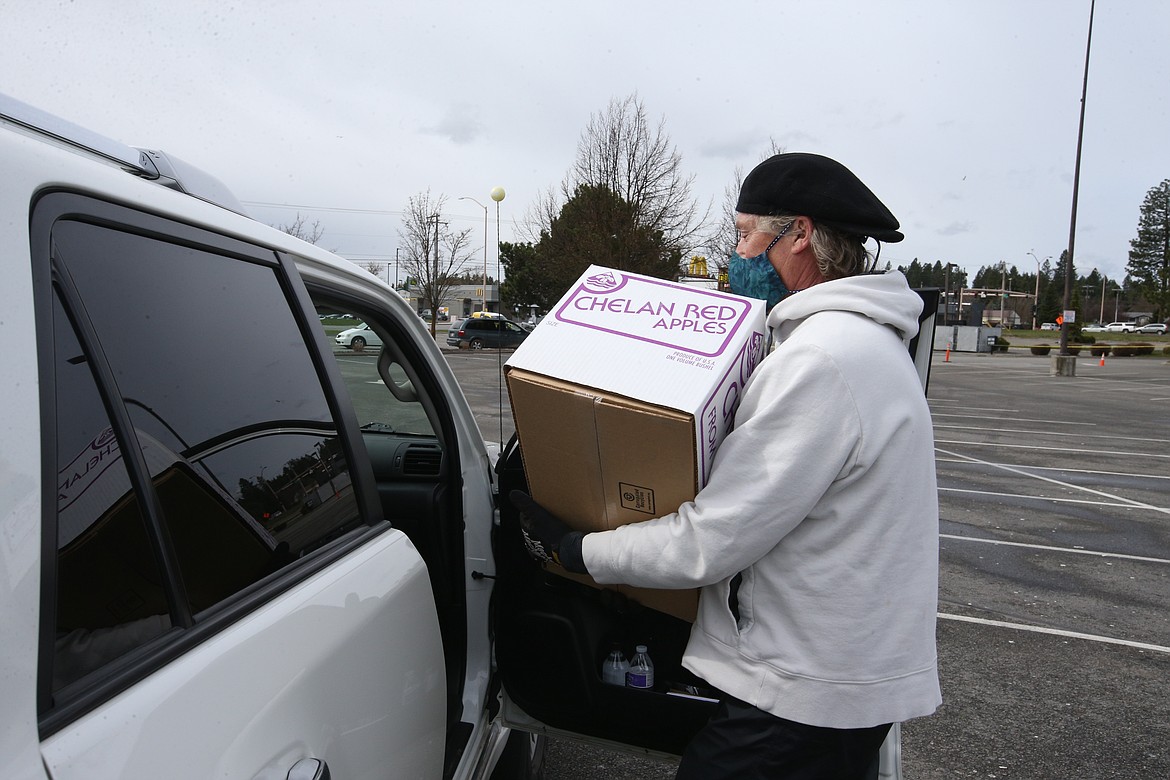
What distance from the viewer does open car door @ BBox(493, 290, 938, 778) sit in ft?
7.06

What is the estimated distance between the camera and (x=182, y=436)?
1.22 metres

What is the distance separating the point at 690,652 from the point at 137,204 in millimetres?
1359

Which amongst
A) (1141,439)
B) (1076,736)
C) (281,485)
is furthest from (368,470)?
(1141,439)

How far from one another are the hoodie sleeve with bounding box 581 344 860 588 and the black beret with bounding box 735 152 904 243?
14.7 inches

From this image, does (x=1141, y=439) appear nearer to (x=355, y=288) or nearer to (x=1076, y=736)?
(x=1076, y=736)

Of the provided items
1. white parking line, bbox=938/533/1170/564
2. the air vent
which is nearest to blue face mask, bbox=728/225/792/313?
the air vent

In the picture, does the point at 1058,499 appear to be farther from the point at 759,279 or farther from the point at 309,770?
the point at 309,770

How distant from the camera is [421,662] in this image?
1.74 metres

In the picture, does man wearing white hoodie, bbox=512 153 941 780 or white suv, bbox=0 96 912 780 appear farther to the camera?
man wearing white hoodie, bbox=512 153 941 780

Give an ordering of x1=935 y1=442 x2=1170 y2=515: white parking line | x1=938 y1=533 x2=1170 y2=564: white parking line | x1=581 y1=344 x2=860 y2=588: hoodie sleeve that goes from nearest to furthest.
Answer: x1=581 y1=344 x2=860 y2=588: hoodie sleeve < x1=938 y1=533 x2=1170 y2=564: white parking line < x1=935 y1=442 x2=1170 y2=515: white parking line

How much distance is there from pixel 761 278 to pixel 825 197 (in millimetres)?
257

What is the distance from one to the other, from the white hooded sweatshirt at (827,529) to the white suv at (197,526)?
0.51m

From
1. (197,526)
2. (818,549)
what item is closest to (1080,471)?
(818,549)

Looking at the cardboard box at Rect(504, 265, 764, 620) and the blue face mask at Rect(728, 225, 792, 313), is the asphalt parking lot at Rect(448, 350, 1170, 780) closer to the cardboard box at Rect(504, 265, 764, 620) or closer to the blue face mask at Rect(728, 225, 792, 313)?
the cardboard box at Rect(504, 265, 764, 620)
